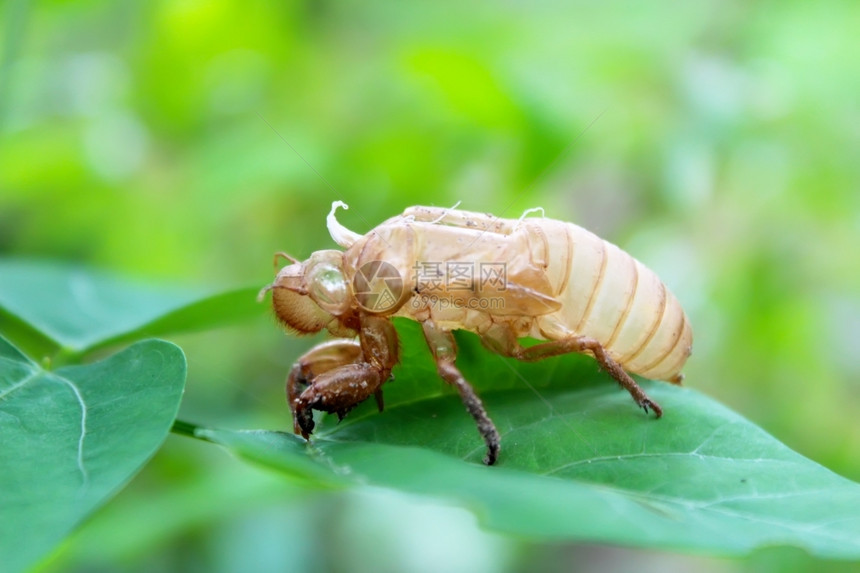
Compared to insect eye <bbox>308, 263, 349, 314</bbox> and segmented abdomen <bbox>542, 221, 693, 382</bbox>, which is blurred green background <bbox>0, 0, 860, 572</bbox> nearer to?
segmented abdomen <bbox>542, 221, 693, 382</bbox>

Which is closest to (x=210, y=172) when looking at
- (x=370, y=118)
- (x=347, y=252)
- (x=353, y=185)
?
(x=353, y=185)

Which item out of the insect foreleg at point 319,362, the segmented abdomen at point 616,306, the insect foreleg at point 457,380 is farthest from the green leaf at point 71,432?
the segmented abdomen at point 616,306

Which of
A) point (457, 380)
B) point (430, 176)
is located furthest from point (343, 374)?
point (430, 176)

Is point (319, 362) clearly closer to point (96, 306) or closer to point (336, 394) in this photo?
point (336, 394)

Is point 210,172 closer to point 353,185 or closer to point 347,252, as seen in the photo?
point 353,185

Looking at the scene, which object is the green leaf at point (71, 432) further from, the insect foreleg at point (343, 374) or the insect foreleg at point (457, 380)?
the insect foreleg at point (457, 380)
